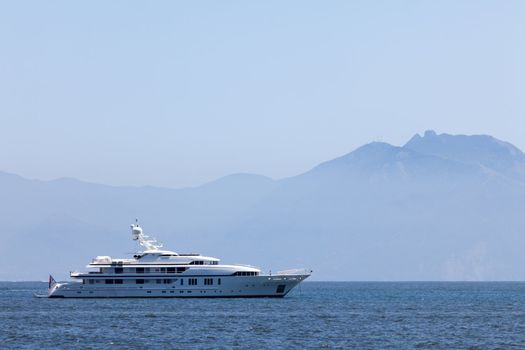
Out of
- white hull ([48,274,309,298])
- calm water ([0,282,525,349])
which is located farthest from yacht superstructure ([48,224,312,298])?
calm water ([0,282,525,349])

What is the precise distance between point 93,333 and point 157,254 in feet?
154

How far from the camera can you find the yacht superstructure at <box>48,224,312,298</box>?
144375mm

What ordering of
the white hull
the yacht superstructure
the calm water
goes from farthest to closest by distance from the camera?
the white hull → the yacht superstructure → the calm water

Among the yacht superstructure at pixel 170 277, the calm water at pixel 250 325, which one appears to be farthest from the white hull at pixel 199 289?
the calm water at pixel 250 325

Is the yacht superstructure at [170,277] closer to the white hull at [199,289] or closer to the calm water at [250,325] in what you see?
the white hull at [199,289]

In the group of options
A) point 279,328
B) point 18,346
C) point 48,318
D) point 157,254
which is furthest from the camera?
point 157,254

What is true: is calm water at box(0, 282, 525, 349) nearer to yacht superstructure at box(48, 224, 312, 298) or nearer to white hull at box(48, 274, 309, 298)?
white hull at box(48, 274, 309, 298)

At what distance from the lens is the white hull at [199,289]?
14488 centimetres

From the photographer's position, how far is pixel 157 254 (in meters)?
144

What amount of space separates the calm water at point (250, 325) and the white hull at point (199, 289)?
4.87 feet

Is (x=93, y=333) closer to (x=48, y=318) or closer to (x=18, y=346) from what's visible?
(x=18, y=346)

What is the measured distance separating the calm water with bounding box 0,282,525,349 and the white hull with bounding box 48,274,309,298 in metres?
1.48

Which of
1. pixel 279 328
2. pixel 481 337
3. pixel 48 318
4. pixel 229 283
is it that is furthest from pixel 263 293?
pixel 481 337

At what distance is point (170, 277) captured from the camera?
145 m
